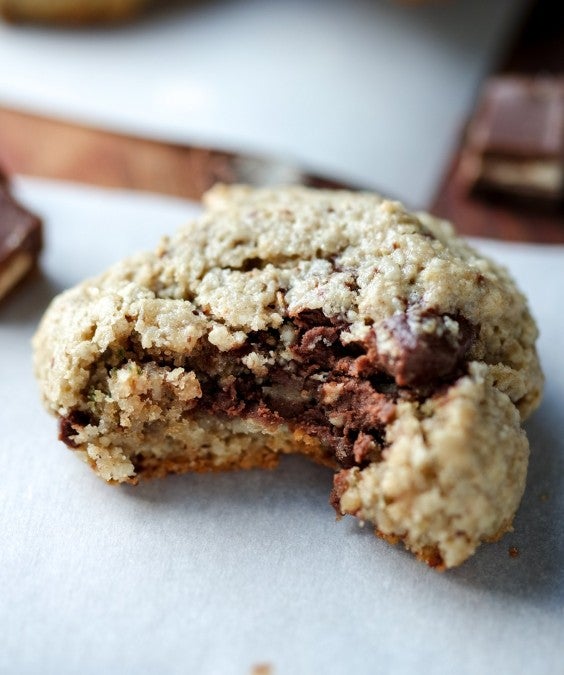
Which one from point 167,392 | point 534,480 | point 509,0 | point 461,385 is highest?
point 509,0

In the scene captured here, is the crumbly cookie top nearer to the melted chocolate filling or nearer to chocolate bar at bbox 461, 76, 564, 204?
the melted chocolate filling

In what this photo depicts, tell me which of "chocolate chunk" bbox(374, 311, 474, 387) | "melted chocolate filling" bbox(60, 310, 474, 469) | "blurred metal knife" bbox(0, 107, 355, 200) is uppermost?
"chocolate chunk" bbox(374, 311, 474, 387)

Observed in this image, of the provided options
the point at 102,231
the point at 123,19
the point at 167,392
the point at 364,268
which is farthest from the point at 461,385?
the point at 123,19

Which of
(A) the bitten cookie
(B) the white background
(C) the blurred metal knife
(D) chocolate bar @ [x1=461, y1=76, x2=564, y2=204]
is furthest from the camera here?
(B) the white background

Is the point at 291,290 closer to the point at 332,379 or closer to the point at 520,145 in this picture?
the point at 332,379

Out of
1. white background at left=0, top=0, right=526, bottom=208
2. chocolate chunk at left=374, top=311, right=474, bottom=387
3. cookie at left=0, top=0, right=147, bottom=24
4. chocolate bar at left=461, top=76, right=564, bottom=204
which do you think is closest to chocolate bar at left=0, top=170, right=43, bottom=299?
white background at left=0, top=0, right=526, bottom=208

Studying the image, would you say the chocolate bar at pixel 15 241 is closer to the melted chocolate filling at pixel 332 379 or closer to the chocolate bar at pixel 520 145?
the melted chocolate filling at pixel 332 379

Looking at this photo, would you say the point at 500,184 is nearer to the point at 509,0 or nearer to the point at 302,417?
the point at 509,0

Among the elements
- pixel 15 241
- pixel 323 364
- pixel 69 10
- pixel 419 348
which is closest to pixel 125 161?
pixel 15 241
